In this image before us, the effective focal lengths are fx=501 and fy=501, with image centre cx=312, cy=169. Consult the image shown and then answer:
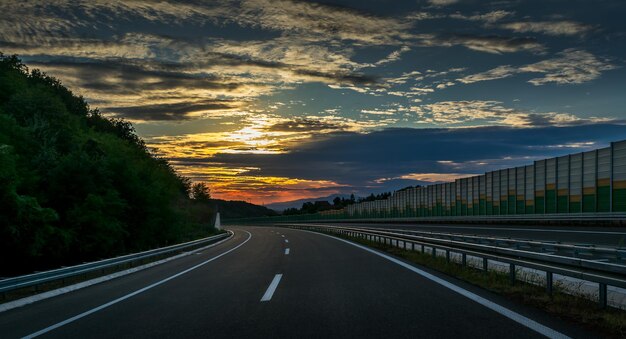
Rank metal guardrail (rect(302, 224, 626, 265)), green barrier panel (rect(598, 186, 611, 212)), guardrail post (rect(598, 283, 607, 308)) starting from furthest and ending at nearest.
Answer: green barrier panel (rect(598, 186, 611, 212)), metal guardrail (rect(302, 224, 626, 265)), guardrail post (rect(598, 283, 607, 308))

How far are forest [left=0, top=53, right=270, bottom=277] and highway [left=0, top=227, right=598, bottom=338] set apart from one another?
416 inches

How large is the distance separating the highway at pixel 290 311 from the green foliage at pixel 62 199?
415 inches

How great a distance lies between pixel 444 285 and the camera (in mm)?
9891

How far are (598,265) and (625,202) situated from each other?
25.9 meters

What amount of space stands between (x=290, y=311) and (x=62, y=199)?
23578 millimetres

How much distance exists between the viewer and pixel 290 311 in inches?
297

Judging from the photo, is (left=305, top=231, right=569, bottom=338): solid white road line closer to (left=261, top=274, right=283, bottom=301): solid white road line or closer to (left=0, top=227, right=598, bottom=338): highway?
(left=0, top=227, right=598, bottom=338): highway

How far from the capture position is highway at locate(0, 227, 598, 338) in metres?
6.14

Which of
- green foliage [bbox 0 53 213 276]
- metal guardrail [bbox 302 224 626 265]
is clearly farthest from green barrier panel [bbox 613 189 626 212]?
green foliage [bbox 0 53 213 276]

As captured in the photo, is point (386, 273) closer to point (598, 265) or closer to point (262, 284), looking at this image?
point (262, 284)

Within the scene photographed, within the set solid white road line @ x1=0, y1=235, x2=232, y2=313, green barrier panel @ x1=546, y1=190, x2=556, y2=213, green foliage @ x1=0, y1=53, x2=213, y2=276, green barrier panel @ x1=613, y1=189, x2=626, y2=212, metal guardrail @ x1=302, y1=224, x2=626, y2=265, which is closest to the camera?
metal guardrail @ x1=302, y1=224, x2=626, y2=265

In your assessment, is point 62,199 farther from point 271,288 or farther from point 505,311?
point 505,311

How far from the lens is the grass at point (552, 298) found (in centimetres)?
601

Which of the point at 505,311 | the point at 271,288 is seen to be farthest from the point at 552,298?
the point at 271,288
